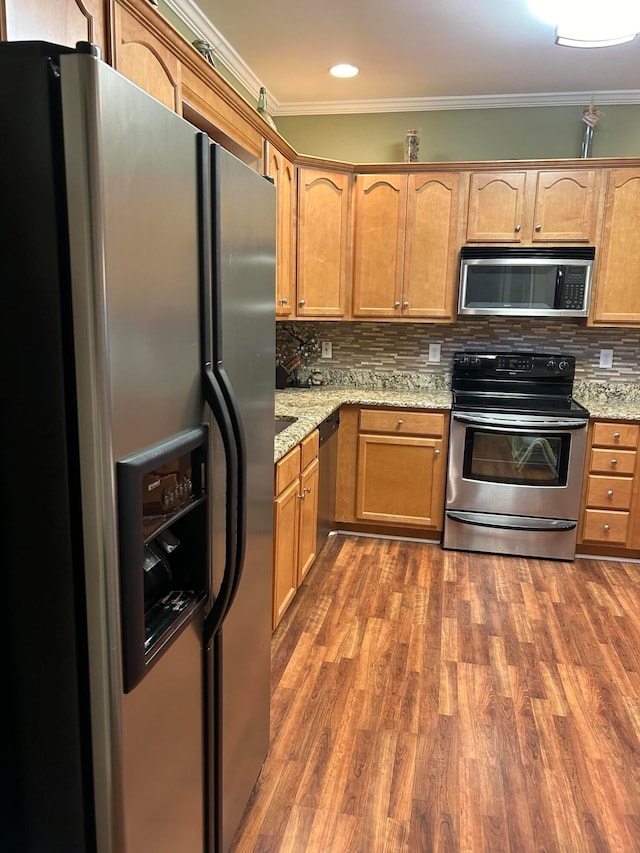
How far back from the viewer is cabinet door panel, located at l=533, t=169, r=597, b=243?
141 inches

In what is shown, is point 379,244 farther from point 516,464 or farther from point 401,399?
→ point 516,464

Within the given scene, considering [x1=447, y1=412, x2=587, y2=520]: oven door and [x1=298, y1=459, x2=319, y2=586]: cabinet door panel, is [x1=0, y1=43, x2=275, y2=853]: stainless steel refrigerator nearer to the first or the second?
[x1=298, y1=459, x2=319, y2=586]: cabinet door panel

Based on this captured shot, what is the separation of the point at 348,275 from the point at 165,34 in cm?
219

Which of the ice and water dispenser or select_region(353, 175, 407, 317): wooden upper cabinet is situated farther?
select_region(353, 175, 407, 317): wooden upper cabinet

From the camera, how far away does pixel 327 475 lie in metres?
3.54

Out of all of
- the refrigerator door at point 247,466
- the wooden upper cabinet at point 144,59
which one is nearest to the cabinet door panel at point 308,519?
the refrigerator door at point 247,466

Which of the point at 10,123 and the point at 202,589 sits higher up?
the point at 10,123

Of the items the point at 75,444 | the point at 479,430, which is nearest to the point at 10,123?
the point at 75,444

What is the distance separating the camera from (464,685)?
238cm

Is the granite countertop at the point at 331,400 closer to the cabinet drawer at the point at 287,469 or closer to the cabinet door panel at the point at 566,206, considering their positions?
the cabinet drawer at the point at 287,469

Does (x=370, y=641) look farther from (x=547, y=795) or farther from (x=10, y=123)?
(x=10, y=123)

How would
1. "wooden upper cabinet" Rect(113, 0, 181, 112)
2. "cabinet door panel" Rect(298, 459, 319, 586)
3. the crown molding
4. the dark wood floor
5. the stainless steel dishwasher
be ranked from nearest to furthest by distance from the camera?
"wooden upper cabinet" Rect(113, 0, 181, 112), the dark wood floor, "cabinet door panel" Rect(298, 459, 319, 586), the stainless steel dishwasher, the crown molding

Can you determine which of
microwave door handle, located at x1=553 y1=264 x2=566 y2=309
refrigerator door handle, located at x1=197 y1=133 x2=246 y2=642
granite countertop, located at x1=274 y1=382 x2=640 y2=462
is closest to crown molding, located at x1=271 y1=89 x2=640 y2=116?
microwave door handle, located at x1=553 y1=264 x2=566 y2=309

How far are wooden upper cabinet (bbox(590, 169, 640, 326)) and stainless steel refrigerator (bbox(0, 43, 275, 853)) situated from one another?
3013mm
